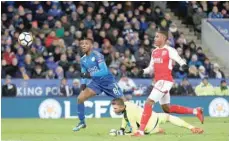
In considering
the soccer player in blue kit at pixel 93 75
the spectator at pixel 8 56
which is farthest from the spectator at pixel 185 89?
the soccer player in blue kit at pixel 93 75

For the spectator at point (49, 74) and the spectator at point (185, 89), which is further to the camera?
the spectator at point (185, 89)

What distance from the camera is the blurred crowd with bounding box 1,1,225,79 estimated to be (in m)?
25.4

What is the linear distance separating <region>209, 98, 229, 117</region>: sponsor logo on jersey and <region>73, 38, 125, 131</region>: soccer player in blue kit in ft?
28.6

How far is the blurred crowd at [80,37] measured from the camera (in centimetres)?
2544

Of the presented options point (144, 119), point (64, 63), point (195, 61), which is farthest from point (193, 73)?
point (144, 119)

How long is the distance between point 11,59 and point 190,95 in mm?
6372

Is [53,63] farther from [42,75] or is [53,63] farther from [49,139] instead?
[49,139]

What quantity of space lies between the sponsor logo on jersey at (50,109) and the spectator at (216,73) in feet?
21.8

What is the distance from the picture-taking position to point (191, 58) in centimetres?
2780

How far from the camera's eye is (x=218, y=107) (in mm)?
24719

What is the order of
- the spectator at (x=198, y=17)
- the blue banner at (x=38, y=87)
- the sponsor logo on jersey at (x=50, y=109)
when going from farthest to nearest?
the spectator at (x=198, y=17) → the blue banner at (x=38, y=87) → the sponsor logo on jersey at (x=50, y=109)

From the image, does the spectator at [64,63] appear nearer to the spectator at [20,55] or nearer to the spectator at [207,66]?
the spectator at [20,55]

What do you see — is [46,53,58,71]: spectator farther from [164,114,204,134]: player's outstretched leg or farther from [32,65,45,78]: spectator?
[164,114,204,134]: player's outstretched leg

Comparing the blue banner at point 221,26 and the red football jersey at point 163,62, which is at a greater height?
the blue banner at point 221,26
